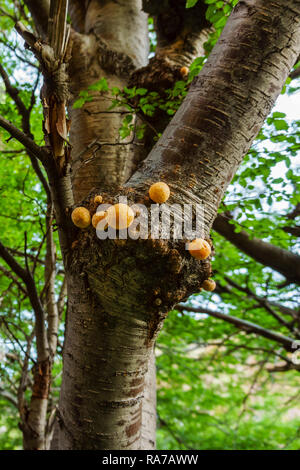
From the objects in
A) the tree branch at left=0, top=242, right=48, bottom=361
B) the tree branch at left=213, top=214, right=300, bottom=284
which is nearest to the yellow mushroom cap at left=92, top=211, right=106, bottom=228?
the tree branch at left=0, top=242, right=48, bottom=361

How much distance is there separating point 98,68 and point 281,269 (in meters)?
2.95

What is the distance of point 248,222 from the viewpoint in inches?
102

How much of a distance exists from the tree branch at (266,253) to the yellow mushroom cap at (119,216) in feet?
7.77

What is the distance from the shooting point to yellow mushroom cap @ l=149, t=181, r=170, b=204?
119 centimetres

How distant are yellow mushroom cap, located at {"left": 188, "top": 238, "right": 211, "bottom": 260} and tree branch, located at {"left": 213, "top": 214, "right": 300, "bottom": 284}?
7.15 ft

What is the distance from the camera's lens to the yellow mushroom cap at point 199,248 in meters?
1.21

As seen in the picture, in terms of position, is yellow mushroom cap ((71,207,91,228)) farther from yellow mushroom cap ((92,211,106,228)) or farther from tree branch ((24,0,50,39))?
tree branch ((24,0,50,39))

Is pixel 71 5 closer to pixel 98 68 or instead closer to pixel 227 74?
pixel 98 68

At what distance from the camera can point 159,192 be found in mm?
1189

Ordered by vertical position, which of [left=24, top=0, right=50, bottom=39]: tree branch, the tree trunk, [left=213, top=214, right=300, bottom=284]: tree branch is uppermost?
[left=24, top=0, right=50, bottom=39]: tree branch

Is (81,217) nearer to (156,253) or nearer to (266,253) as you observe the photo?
(156,253)

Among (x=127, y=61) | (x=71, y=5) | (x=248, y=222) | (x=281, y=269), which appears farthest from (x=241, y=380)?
(x=71, y=5)

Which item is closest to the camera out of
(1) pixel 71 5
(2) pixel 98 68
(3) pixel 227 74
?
(3) pixel 227 74

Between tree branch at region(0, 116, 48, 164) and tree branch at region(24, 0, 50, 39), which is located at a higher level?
tree branch at region(24, 0, 50, 39)
